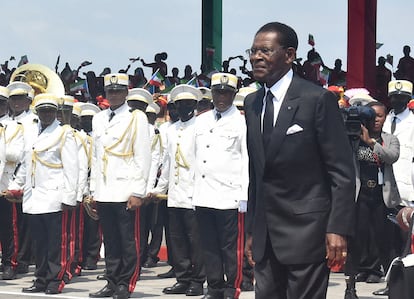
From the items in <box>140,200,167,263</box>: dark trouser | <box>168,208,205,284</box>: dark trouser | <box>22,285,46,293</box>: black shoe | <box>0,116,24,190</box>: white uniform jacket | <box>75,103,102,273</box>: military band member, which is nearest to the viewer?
<box>22,285,46,293</box>: black shoe

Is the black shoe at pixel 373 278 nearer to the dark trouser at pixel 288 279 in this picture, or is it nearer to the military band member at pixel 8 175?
the military band member at pixel 8 175

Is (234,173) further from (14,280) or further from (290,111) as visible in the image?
(290,111)

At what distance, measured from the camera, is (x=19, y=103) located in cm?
1341

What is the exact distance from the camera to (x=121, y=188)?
10617mm

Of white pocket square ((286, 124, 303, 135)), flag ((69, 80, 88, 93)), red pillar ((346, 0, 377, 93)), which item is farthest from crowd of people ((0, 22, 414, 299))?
flag ((69, 80, 88, 93))

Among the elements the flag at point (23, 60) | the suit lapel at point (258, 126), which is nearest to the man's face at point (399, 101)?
the suit lapel at point (258, 126)

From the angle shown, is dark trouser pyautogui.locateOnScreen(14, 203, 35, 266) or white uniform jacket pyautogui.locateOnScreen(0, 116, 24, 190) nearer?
white uniform jacket pyautogui.locateOnScreen(0, 116, 24, 190)

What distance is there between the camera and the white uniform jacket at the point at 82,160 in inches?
510

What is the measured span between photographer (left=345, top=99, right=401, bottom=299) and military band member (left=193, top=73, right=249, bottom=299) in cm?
117

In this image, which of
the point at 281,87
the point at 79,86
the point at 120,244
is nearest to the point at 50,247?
the point at 120,244

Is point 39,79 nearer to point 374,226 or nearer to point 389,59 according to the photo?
point 389,59

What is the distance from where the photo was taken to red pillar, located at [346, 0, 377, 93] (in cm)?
1494

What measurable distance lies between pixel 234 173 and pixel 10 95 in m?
4.01

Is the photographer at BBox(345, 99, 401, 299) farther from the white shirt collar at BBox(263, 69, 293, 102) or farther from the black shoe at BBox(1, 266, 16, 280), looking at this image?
the white shirt collar at BBox(263, 69, 293, 102)
